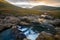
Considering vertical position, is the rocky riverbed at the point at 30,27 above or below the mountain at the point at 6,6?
below

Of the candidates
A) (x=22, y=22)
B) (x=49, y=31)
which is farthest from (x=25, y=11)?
(x=49, y=31)

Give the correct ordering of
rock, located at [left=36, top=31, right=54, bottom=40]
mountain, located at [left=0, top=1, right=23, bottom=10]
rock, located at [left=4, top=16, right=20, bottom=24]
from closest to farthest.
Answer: rock, located at [left=36, top=31, right=54, bottom=40] → rock, located at [left=4, top=16, right=20, bottom=24] → mountain, located at [left=0, top=1, right=23, bottom=10]

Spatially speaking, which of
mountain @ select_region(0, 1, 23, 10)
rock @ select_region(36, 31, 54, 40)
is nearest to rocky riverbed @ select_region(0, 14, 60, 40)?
rock @ select_region(36, 31, 54, 40)

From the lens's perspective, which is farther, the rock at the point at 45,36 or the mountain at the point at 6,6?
the mountain at the point at 6,6

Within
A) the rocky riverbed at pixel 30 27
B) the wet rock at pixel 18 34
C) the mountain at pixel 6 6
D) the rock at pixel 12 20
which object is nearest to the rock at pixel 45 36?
the rocky riverbed at pixel 30 27

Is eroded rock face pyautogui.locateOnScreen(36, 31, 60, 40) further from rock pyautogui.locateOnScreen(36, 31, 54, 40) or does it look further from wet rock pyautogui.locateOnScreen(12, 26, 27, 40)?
wet rock pyautogui.locateOnScreen(12, 26, 27, 40)

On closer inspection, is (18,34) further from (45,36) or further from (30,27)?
(45,36)

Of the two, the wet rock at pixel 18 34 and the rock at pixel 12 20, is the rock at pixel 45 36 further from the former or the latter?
the rock at pixel 12 20

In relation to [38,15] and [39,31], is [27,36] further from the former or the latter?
[38,15]
